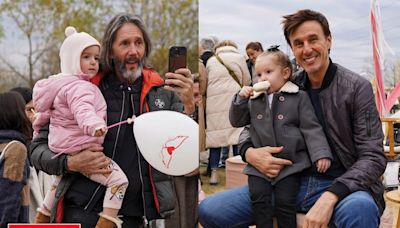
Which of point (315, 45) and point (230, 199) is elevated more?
point (315, 45)

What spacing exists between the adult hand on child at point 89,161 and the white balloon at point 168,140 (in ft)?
0.45

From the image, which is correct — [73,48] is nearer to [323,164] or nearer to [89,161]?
[89,161]

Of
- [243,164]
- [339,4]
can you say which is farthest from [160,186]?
[339,4]

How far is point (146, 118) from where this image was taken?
173cm

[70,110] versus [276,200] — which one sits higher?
[70,110]

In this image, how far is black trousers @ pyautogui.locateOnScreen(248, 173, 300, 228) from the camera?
5.27 ft

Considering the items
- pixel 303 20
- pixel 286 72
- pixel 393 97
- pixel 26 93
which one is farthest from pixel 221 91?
pixel 26 93

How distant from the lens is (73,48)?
173 centimetres

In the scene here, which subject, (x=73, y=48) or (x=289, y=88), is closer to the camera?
(x=289, y=88)

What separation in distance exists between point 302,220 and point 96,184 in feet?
2.37

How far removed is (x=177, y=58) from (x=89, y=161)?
0.49m

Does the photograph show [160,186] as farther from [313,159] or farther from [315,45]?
[315,45]

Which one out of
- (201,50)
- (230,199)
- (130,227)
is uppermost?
(201,50)

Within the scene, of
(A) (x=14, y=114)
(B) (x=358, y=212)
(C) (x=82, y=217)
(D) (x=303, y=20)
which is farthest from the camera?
(A) (x=14, y=114)
